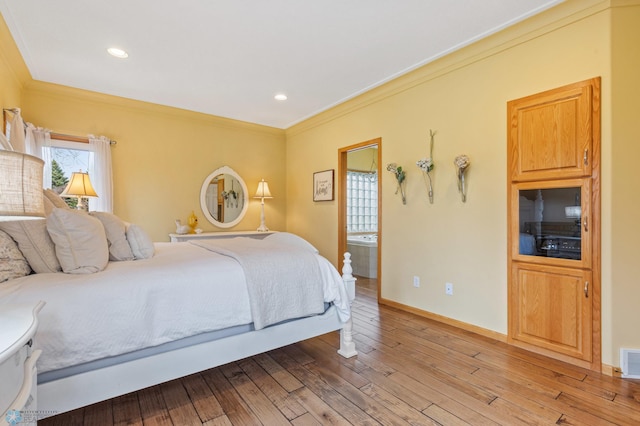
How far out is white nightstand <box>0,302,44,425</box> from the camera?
2.66 feet

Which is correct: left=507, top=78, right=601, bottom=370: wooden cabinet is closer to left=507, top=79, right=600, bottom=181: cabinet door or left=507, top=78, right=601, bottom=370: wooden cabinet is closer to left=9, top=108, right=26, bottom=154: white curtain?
left=507, top=79, right=600, bottom=181: cabinet door

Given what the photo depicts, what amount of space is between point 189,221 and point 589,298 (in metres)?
4.53

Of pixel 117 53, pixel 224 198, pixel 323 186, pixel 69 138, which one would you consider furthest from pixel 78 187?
pixel 323 186

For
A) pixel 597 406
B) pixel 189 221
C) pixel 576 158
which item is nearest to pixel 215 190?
pixel 189 221

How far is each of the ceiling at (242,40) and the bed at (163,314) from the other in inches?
71.8

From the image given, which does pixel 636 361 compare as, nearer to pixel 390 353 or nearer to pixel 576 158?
pixel 576 158

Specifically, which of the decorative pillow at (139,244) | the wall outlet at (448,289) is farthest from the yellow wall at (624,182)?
the decorative pillow at (139,244)

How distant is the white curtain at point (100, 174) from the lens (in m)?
3.93

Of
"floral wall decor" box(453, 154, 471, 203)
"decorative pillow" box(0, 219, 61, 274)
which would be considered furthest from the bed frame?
"floral wall decor" box(453, 154, 471, 203)

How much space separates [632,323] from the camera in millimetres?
2150

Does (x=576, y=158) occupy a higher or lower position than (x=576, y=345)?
higher

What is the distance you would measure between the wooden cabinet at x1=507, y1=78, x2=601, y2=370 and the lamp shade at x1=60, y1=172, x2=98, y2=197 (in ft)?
13.9

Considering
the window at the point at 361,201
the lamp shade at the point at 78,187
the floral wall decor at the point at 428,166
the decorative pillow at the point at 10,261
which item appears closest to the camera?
Answer: the decorative pillow at the point at 10,261

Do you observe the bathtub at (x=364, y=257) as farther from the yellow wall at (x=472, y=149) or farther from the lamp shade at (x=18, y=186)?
the lamp shade at (x=18, y=186)
